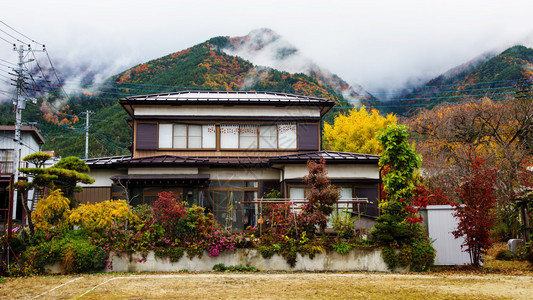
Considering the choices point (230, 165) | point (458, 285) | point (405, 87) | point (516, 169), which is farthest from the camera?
point (405, 87)

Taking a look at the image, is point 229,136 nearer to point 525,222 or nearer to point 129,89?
point 525,222

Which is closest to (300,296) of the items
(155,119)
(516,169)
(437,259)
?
(437,259)

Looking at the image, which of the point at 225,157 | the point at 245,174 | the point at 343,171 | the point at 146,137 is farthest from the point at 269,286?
the point at 146,137

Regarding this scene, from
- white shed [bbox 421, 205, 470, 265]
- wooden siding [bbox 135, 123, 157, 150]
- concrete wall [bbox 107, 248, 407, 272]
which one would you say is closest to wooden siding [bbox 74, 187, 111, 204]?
wooden siding [bbox 135, 123, 157, 150]

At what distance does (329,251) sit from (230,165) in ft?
26.3

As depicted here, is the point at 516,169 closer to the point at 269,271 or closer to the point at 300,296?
the point at 269,271

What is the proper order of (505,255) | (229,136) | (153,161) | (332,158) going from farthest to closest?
(229,136) < (153,161) < (332,158) < (505,255)

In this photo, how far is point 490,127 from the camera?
31.2 m

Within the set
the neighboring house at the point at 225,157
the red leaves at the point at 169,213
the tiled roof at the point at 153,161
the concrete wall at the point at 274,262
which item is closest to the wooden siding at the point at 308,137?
the neighboring house at the point at 225,157

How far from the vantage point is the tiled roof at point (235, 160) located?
790 inches

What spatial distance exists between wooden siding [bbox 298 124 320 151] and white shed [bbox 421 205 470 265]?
27.3ft

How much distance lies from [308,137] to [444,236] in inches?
372

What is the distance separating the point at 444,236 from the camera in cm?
1574

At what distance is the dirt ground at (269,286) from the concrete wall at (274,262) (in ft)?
2.92
